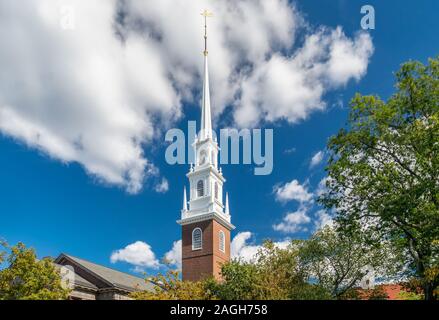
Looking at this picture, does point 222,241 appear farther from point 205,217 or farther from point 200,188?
point 200,188

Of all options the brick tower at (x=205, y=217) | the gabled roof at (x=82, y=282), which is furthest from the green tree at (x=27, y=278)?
the brick tower at (x=205, y=217)

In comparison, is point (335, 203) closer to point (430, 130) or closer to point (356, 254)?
point (430, 130)

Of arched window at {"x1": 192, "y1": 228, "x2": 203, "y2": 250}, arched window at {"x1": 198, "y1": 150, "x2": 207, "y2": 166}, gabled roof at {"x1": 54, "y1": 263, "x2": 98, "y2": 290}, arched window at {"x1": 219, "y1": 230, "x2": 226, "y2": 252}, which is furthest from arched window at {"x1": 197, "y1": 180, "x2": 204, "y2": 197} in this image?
gabled roof at {"x1": 54, "y1": 263, "x2": 98, "y2": 290}

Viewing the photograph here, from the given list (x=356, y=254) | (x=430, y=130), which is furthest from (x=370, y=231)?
(x=356, y=254)


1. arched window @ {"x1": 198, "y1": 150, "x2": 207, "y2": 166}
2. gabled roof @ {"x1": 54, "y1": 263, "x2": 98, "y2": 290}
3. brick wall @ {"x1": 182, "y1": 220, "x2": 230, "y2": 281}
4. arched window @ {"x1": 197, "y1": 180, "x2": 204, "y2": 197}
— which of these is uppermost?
arched window @ {"x1": 198, "y1": 150, "x2": 207, "y2": 166}

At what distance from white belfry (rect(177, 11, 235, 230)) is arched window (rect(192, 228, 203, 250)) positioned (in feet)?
4.39

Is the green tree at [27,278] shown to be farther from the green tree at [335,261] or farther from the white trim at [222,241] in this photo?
the white trim at [222,241]

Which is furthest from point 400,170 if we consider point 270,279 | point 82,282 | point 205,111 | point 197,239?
point 205,111

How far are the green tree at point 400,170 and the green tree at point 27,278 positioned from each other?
1652 cm

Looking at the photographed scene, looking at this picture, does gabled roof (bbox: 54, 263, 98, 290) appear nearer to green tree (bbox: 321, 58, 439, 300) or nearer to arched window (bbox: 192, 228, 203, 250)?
arched window (bbox: 192, 228, 203, 250)

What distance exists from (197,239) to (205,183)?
7405mm

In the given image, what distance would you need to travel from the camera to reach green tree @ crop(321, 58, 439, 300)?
57.8 ft

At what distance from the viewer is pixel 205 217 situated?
50500 millimetres
